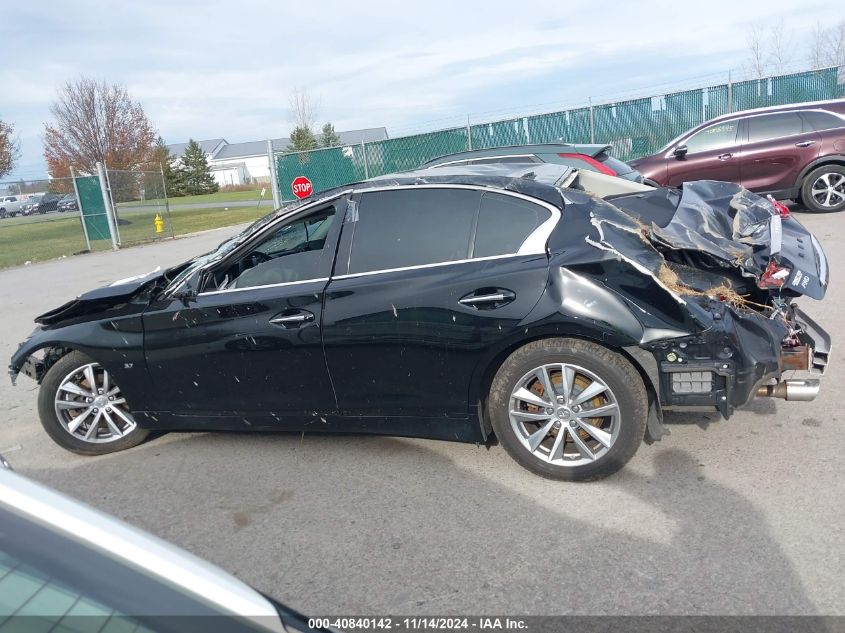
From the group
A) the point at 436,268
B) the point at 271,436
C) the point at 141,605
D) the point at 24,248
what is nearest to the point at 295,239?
the point at 436,268

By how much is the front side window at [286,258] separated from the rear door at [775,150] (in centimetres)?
950

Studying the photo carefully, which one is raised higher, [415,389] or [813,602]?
[415,389]

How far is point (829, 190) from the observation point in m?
11.2

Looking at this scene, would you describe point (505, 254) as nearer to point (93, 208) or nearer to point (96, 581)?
point (96, 581)

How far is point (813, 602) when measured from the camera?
2.71 metres

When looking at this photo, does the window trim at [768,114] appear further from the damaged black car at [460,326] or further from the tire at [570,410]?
the tire at [570,410]

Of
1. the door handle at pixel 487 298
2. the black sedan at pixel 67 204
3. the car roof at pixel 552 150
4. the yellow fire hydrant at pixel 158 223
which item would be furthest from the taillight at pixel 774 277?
the black sedan at pixel 67 204

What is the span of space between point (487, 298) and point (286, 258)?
133 centimetres

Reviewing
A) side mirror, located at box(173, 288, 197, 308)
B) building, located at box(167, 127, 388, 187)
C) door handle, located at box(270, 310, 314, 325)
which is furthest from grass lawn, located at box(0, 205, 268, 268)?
building, located at box(167, 127, 388, 187)

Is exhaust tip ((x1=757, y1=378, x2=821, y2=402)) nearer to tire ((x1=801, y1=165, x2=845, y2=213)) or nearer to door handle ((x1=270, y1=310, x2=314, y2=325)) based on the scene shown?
door handle ((x1=270, y1=310, x2=314, y2=325))

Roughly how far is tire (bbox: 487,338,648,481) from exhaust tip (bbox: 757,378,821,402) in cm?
72

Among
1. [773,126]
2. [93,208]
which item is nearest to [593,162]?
[773,126]

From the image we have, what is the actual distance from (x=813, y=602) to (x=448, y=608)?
1.41m

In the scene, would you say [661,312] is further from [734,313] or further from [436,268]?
[436,268]
